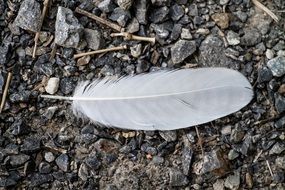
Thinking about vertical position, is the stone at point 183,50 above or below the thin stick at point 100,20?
below

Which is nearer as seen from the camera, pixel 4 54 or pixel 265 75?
pixel 265 75

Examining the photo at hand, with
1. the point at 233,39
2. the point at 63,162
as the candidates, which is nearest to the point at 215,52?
the point at 233,39

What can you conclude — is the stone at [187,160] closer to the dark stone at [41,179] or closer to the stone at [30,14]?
the dark stone at [41,179]

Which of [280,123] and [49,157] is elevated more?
[280,123]

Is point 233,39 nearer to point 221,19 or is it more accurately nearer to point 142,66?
point 221,19

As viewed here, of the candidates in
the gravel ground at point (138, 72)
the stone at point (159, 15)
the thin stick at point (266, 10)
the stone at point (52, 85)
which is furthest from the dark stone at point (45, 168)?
the thin stick at point (266, 10)
